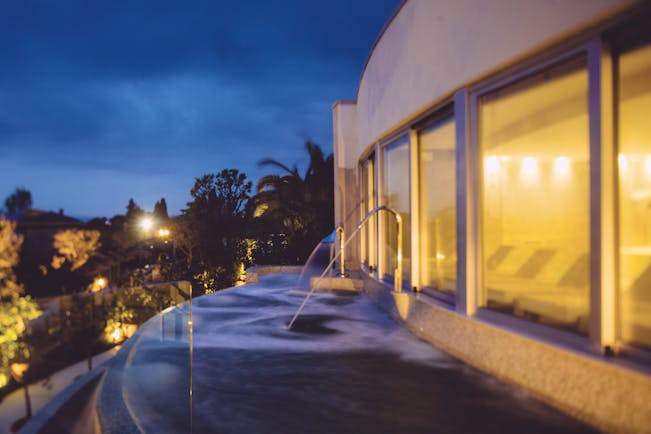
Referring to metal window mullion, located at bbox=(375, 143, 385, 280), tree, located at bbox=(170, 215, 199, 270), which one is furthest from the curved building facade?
tree, located at bbox=(170, 215, 199, 270)

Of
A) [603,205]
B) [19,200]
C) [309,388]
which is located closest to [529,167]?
[603,205]

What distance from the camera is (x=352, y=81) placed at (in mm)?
89375

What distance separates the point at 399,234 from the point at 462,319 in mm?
2049

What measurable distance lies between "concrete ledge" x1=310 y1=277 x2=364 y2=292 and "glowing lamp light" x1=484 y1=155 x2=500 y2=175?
5062mm

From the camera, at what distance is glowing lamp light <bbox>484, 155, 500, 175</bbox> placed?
4.18 metres

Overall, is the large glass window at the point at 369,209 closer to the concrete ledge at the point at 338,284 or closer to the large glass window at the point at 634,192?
the concrete ledge at the point at 338,284

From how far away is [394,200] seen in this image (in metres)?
7.09

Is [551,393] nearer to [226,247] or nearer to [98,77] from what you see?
[226,247]

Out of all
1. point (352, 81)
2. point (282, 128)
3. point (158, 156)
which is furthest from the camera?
point (158, 156)

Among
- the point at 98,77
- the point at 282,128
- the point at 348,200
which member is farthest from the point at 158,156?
the point at 348,200

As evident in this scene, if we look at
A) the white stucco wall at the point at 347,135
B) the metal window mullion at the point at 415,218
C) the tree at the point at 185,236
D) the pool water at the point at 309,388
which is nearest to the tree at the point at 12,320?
the pool water at the point at 309,388

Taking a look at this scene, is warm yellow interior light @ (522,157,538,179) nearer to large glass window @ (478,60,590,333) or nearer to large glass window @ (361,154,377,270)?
large glass window @ (478,60,590,333)

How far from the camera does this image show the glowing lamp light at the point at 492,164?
4.18 meters

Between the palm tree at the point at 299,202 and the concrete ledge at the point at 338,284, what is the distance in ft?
18.5
